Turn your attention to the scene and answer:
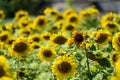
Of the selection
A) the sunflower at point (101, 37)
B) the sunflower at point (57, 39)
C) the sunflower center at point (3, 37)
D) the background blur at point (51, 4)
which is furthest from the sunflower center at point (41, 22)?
the background blur at point (51, 4)

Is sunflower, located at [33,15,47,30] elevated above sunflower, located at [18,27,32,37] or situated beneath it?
elevated above

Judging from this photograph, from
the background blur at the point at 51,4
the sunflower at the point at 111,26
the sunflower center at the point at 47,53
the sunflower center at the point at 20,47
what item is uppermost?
the background blur at the point at 51,4

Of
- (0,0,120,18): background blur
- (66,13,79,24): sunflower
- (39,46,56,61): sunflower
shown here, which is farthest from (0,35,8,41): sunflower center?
(0,0,120,18): background blur

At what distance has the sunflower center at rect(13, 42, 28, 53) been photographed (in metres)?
4.66

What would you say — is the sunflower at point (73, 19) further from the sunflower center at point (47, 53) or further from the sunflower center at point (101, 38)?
the sunflower center at point (101, 38)

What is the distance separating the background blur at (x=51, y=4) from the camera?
16.5 m

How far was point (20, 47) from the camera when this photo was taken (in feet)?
15.4

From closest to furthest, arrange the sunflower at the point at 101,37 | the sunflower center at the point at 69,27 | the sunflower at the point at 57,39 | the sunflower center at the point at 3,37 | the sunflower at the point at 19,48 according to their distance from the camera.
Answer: the sunflower at the point at 101,37
the sunflower at the point at 19,48
the sunflower at the point at 57,39
the sunflower center at the point at 3,37
the sunflower center at the point at 69,27

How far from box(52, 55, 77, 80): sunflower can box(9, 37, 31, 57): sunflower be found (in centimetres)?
87

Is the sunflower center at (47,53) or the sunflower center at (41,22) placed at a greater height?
the sunflower center at (41,22)

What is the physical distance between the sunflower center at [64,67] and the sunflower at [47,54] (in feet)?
2.65

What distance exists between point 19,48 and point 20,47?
3 centimetres

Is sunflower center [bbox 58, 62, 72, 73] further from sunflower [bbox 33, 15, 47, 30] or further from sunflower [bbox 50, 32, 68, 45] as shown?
sunflower [bbox 33, 15, 47, 30]

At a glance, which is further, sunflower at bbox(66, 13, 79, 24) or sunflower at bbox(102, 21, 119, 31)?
sunflower at bbox(66, 13, 79, 24)
